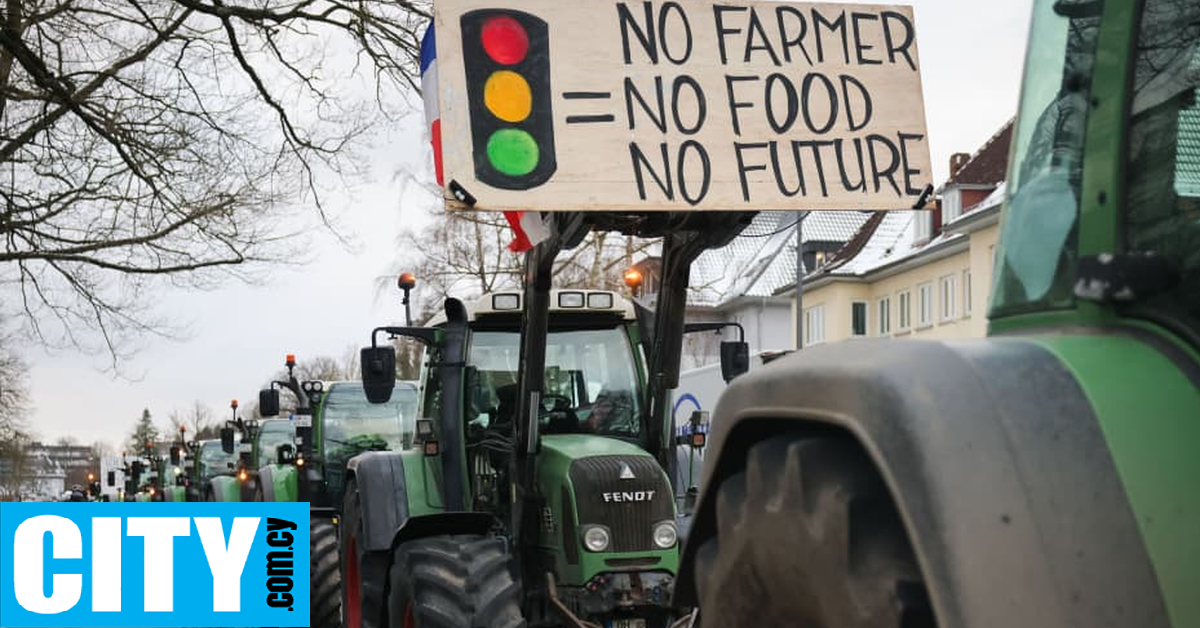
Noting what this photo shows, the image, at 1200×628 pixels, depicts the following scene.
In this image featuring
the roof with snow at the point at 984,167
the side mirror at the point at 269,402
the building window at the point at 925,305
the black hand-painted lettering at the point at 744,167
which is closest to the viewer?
the black hand-painted lettering at the point at 744,167

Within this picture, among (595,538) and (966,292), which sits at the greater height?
(966,292)

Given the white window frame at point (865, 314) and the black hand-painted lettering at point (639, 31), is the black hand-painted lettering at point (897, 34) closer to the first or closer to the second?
the black hand-painted lettering at point (639, 31)

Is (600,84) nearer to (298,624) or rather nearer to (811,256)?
(298,624)

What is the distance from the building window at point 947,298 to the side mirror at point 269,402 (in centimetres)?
3613

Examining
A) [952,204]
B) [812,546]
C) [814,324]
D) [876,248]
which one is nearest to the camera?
[812,546]

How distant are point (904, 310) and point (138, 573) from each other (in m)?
44.7

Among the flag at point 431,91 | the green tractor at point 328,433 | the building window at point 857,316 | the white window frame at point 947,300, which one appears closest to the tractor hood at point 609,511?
the flag at point 431,91

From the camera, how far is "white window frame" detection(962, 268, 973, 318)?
4769 centimetres

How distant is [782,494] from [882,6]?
3.73 metres

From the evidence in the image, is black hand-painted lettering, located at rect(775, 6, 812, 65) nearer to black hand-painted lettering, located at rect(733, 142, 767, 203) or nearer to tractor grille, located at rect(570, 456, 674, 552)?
black hand-painted lettering, located at rect(733, 142, 767, 203)

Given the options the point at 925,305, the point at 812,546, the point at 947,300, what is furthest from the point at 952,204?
the point at 812,546

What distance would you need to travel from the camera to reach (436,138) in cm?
597

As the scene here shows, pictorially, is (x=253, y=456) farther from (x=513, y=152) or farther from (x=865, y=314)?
(x=865, y=314)

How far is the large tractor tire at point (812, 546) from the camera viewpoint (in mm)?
2373
